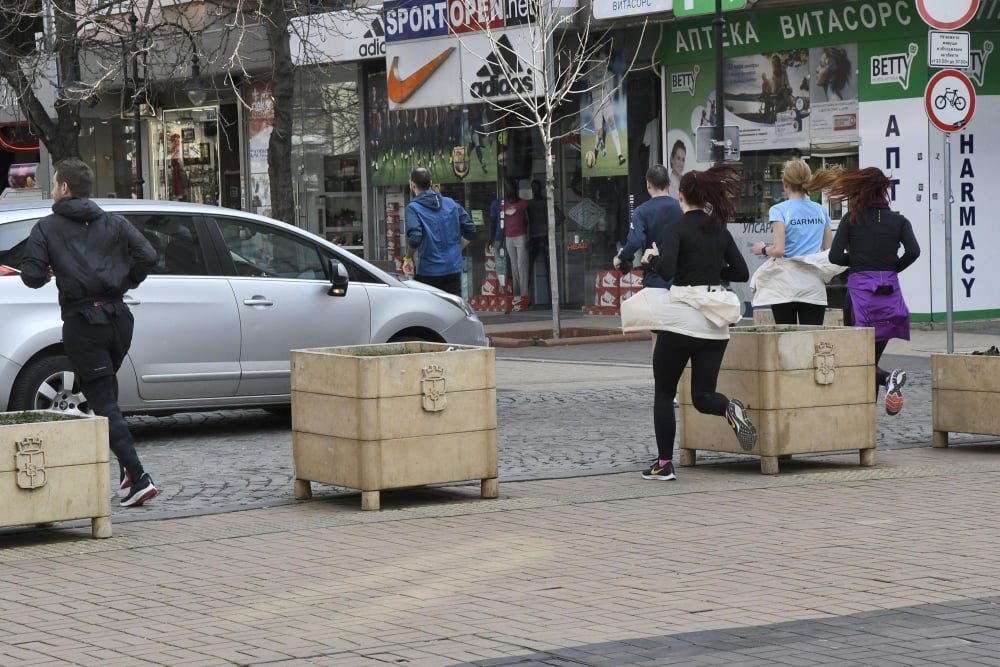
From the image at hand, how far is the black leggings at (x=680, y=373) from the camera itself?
379 inches

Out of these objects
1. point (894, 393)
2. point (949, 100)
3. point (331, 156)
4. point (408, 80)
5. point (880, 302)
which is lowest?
point (894, 393)

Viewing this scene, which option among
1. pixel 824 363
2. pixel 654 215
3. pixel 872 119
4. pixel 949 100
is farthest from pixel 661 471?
pixel 872 119

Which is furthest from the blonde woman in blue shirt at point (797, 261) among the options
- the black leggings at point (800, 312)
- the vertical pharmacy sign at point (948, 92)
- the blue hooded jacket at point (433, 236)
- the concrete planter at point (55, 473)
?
the concrete planter at point (55, 473)

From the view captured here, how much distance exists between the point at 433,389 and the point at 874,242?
4345 millimetres

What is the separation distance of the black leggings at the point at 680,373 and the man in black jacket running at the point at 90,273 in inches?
115

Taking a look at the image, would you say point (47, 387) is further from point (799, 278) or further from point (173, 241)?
point (799, 278)

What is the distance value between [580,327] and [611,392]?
683 cm

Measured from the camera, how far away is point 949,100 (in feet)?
45.9

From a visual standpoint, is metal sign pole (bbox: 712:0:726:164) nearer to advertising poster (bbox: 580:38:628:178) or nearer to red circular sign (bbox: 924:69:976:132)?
advertising poster (bbox: 580:38:628:178)

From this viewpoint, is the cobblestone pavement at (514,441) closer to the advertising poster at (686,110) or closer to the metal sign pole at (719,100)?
the metal sign pole at (719,100)

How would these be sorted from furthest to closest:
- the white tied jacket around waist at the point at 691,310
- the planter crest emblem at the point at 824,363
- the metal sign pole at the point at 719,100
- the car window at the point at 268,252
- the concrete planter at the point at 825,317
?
the metal sign pole at the point at 719,100
the concrete planter at the point at 825,317
the car window at the point at 268,252
the planter crest emblem at the point at 824,363
the white tied jacket around waist at the point at 691,310

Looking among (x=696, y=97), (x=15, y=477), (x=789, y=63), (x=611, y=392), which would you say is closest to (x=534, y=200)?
(x=696, y=97)

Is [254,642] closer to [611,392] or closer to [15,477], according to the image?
[15,477]

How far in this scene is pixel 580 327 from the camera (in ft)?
71.6
